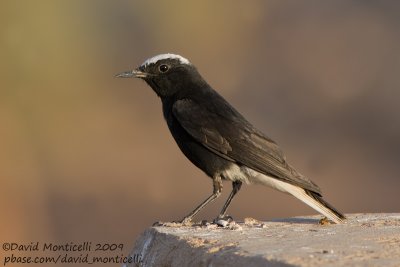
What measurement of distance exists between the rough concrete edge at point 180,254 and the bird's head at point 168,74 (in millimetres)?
1579

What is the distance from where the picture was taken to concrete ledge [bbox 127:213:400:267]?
14.1 ft

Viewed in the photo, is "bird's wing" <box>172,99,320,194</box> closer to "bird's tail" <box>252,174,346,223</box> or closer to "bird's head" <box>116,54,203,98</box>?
"bird's tail" <box>252,174,346,223</box>

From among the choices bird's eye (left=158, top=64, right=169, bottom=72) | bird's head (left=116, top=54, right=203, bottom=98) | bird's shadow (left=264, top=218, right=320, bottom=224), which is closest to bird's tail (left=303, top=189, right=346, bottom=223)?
bird's shadow (left=264, top=218, right=320, bottom=224)

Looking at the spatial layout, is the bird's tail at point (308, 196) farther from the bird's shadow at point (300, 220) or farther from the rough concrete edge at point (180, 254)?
the rough concrete edge at point (180, 254)

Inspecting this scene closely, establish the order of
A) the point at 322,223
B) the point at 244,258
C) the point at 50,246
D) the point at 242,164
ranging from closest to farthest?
the point at 244,258 < the point at 322,223 < the point at 242,164 < the point at 50,246

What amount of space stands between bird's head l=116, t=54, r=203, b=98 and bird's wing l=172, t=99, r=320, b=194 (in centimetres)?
34

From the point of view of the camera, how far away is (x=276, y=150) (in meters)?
6.55

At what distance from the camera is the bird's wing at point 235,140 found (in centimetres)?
634

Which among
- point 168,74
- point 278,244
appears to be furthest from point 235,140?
point 278,244

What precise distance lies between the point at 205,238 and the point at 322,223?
1129 millimetres

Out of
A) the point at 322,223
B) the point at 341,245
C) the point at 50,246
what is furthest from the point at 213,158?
the point at 50,246

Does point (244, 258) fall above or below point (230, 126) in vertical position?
below

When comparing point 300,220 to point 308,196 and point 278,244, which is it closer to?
point 308,196

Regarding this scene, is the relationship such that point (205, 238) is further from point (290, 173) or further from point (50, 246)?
point (50, 246)
